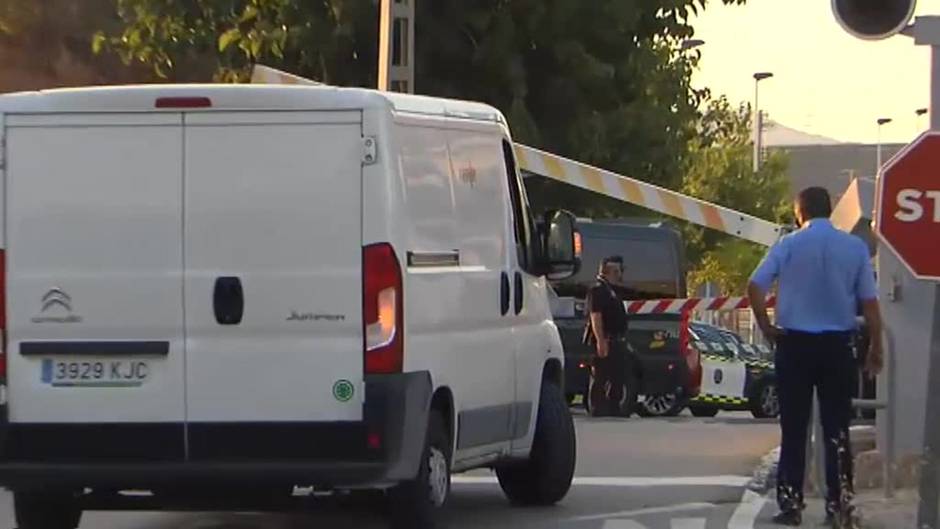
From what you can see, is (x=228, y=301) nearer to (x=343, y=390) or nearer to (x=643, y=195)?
(x=343, y=390)

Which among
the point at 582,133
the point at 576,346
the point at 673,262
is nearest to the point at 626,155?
the point at 582,133

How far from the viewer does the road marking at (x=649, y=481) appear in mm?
12320

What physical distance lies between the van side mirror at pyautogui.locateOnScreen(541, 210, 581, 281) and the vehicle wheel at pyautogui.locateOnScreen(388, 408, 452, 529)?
1.83 m

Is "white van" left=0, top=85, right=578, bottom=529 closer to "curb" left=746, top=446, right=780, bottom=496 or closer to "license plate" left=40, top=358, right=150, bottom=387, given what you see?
"license plate" left=40, top=358, right=150, bottom=387

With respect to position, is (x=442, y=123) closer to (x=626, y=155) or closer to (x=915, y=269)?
(x=915, y=269)

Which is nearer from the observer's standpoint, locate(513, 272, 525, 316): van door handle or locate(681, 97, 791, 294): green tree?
locate(513, 272, 525, 316): van door handle

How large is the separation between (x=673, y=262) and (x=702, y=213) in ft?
34.0

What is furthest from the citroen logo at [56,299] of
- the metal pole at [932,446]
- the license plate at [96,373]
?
the metal pole at [932,446]

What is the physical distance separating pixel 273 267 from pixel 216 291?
0.29 metres

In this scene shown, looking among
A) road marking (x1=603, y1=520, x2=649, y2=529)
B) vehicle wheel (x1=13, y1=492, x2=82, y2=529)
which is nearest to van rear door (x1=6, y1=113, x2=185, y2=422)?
vehicle wheel (x1=13, y1=492, x2=82, y2=529)

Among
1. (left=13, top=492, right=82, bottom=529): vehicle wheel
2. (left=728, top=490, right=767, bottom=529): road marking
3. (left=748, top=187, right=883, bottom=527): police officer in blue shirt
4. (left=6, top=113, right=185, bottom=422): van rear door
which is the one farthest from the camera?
(left=728, top=490, right=767, bottom=529): road marking

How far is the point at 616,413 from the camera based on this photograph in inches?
785

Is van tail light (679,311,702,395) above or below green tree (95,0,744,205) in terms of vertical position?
below

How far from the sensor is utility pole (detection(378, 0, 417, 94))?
20141mm
